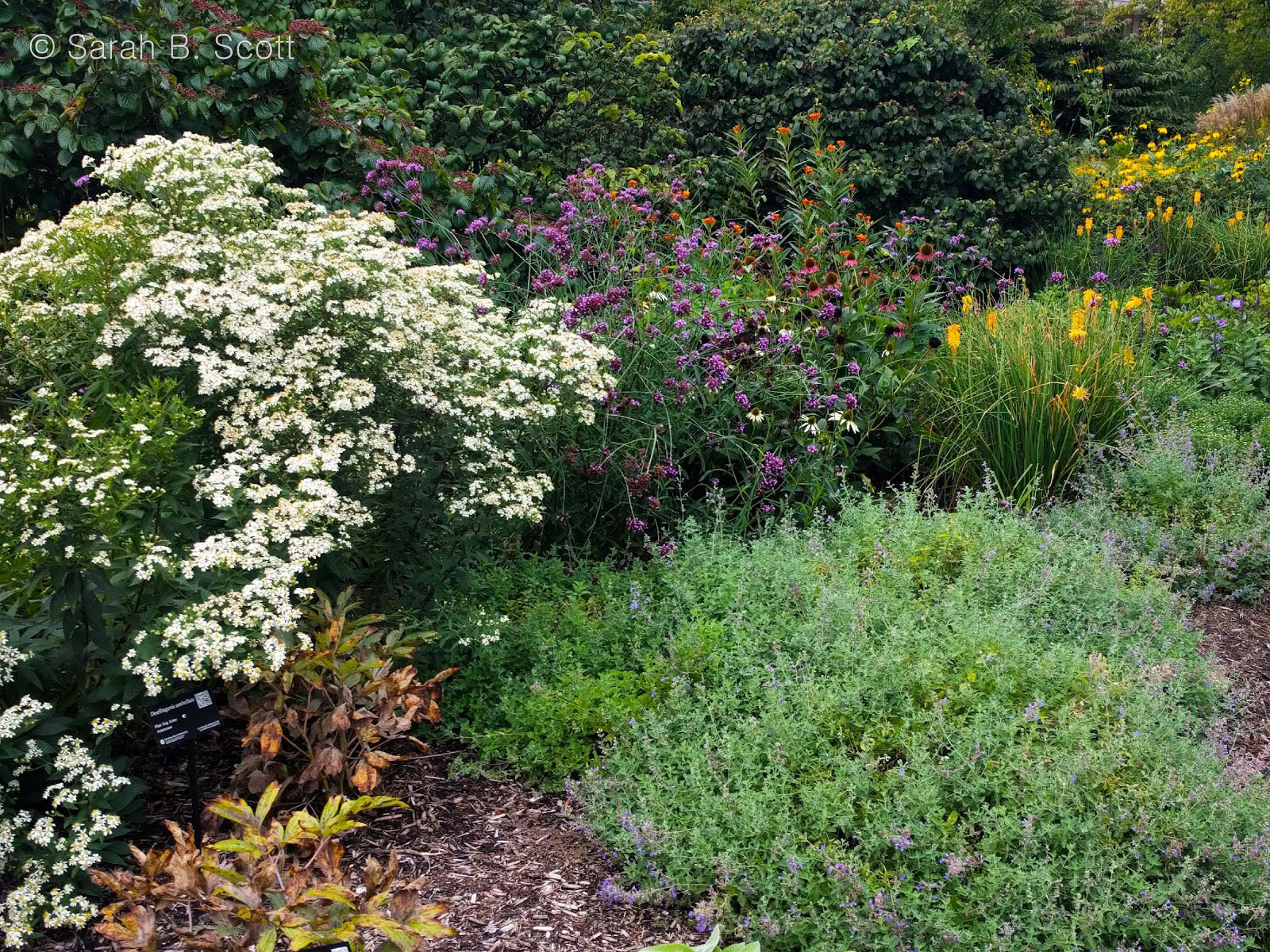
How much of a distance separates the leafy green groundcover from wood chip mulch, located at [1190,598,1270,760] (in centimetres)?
17

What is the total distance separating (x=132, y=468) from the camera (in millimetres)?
2516

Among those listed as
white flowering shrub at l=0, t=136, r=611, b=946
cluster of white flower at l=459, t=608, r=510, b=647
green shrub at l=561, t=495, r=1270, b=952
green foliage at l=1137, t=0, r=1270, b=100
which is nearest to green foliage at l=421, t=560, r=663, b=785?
cluster of white flower at l=459, t=608, r=510, b=647

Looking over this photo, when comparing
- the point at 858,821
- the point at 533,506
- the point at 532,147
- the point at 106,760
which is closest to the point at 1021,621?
the point at 858,821

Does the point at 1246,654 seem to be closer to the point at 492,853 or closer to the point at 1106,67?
the point at 492,853

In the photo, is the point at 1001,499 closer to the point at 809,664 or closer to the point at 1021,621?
the point at 1021,621

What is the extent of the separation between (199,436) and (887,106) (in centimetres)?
652

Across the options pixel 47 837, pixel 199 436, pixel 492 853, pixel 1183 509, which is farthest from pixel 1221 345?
pixel 47 837

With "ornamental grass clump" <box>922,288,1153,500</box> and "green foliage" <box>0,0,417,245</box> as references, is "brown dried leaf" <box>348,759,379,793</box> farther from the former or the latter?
"green foliage" <box>0,0,417,245</box>

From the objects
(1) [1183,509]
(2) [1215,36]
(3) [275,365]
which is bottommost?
(1) [1183,509]

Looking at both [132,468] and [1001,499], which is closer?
[132,468]

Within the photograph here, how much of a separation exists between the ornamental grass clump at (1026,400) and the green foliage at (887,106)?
2.90m

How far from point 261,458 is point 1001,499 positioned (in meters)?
3.41

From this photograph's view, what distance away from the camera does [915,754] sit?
283 cm

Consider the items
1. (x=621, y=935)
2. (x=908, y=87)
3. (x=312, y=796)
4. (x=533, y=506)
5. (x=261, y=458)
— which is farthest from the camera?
(x=908, y=87)
